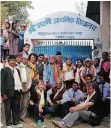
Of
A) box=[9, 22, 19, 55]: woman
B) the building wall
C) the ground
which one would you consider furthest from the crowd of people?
the building wall

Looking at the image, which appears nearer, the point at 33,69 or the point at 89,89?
the point at 89,89

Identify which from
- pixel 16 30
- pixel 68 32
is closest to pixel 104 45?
pixel 68 32

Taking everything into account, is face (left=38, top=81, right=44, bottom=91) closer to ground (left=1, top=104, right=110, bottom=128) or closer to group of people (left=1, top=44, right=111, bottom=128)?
group of people (left=1, top=44, right=111, bottom=128)

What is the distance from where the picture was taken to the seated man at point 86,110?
8258mm

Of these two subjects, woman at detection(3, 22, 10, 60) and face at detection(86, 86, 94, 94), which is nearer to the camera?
face at detection(86, 86, 94, 94)

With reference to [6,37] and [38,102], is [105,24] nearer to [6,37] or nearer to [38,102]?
[6,37]

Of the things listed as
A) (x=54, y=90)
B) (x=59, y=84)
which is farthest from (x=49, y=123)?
(x=59, y=84)

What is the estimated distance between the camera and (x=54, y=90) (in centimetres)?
900

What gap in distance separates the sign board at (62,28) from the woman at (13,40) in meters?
0.35

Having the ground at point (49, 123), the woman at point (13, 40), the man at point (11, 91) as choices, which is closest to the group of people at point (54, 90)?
the man at point (11, 91)

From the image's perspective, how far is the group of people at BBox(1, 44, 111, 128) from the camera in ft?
26.3

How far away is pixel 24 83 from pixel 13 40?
3.08 m

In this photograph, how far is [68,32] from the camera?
11.3m

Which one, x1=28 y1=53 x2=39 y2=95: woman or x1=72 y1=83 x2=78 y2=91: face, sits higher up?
x1=28 y1=53 x2=39 y2=95: woman
